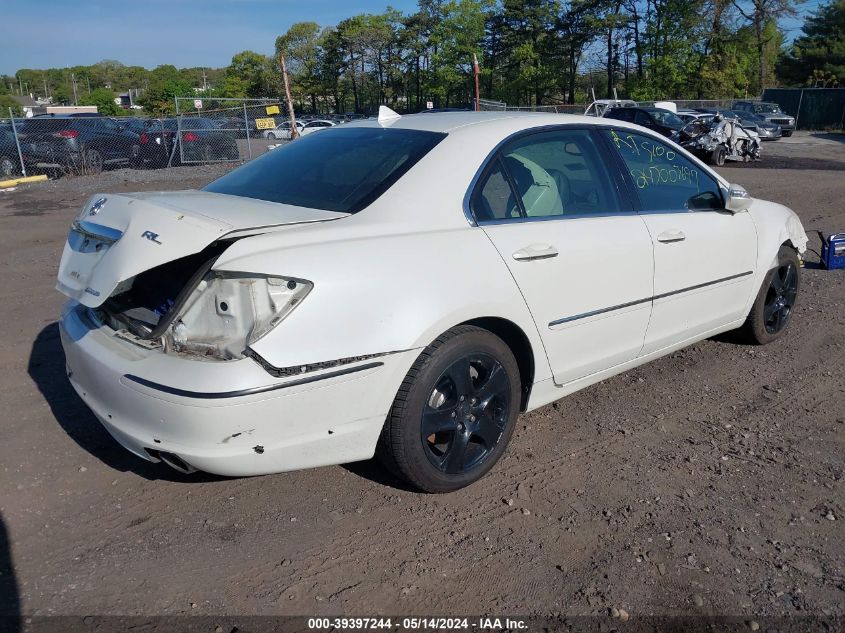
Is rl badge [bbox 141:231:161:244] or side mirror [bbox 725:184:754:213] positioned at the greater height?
rl badge [bbox 141:231:161:244]

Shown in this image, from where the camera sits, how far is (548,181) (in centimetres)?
360

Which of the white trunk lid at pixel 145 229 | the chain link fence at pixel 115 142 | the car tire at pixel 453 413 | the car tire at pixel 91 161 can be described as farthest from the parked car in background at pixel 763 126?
the white trunk lid at pixel 145 229

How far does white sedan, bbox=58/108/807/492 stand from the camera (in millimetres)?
2514

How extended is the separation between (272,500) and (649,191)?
2.63 meters

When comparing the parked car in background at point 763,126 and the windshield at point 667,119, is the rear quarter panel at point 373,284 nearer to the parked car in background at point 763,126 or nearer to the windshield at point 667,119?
the windshield at point 667,119

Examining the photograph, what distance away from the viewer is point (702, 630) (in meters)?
2.36

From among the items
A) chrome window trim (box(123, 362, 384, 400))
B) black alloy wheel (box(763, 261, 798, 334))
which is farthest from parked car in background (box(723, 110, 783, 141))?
chrome window trim (box(123, 362, 384, 400))

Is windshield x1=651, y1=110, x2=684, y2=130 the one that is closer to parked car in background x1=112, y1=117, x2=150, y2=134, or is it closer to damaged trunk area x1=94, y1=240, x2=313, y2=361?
parked car in background x1=112, y1=117, x2=150, y2=134

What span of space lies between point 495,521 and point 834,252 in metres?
6.06

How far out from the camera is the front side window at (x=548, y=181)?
3.28 metres

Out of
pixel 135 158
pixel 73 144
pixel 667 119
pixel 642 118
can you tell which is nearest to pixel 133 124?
pixel 135 158

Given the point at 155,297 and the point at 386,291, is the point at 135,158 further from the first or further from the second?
the point at 386,291

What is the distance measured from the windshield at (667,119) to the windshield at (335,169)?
2013 cm

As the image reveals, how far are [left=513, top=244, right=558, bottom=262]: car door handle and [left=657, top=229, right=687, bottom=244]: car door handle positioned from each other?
33.7 inches
